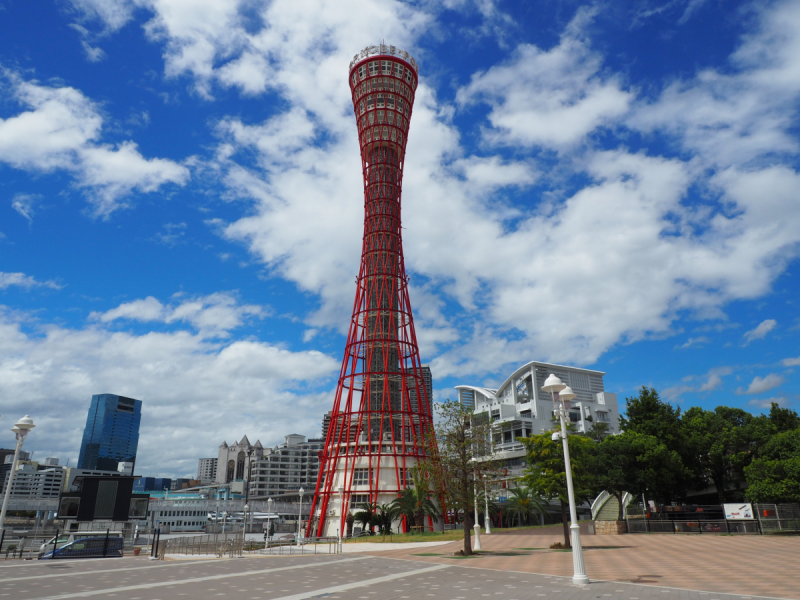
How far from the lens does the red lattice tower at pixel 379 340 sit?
4888 centimetres

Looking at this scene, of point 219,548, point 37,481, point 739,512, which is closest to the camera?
point 219,548

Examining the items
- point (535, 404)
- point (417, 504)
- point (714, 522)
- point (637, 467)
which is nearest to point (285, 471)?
point (535, 404)

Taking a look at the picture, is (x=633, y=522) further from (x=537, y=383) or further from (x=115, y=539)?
(x=537, y=383)

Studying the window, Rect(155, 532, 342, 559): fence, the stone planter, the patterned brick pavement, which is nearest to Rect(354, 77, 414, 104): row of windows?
the window

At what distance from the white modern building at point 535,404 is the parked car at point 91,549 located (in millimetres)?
60883

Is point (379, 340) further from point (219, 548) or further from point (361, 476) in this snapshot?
point (219, 548)

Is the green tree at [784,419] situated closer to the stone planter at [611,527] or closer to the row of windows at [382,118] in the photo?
the stone planter at [611,527]

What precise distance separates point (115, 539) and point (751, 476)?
134 ft

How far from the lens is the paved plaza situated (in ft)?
43.4

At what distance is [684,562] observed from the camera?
1981cm

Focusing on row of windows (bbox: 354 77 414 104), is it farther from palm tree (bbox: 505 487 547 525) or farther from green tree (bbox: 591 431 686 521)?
palm tree (bbox: 505 487 547 525)

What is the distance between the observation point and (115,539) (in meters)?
28.9

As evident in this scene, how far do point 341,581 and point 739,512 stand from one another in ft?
94.7

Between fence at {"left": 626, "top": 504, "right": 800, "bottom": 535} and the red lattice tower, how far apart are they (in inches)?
710
